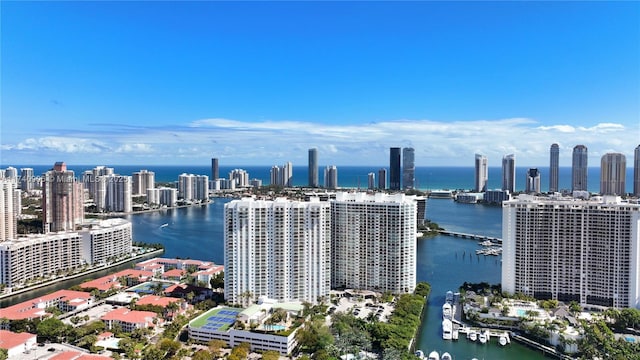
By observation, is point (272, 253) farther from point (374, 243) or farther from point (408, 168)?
point (408, 168)

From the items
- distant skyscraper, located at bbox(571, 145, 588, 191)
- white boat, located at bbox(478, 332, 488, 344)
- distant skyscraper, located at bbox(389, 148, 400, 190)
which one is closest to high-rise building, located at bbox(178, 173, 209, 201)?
distant skyscraper, located at bbox(389, 148, 400, 190)

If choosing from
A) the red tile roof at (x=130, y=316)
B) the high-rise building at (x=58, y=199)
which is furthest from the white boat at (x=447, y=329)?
the high-rise building at (x=58, y=199)

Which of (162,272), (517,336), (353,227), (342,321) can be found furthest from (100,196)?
(517,336)

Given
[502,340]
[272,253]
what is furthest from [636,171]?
[272,253]

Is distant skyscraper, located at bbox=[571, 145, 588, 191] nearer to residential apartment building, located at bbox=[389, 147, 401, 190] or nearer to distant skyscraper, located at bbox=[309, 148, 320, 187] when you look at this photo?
residential apartment building, located at bbox=[389, 147, 401, 190]

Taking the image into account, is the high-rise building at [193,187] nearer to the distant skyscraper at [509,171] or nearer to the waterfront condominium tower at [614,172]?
the distant skyscraper at [509,171]

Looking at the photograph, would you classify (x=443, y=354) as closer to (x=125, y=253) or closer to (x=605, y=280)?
(x=605, y=280)

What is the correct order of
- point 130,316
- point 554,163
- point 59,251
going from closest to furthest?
point 130,316 < point 59,251 < point 554,163
